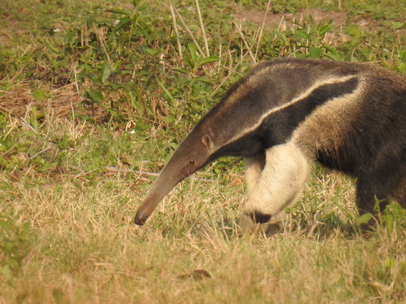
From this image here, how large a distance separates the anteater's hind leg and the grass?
219 millimetres

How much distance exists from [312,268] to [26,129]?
4.13 meters

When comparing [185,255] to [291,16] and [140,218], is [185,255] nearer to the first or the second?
[140,218]

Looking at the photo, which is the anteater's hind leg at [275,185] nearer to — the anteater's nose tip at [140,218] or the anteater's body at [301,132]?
the anteater's body at [301,132]

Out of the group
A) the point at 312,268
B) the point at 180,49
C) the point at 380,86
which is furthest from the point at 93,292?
the point at 180,49

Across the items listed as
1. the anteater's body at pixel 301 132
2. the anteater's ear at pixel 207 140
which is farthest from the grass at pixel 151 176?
the anteater's ear at pixel 207 140

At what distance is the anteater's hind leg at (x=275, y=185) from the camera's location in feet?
18.3

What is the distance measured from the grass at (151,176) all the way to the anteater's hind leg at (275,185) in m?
0.22

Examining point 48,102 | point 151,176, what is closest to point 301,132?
point 151,176

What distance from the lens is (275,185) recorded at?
5648 mm

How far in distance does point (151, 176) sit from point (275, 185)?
2132mm

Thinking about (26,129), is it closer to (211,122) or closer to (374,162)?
(211,122)

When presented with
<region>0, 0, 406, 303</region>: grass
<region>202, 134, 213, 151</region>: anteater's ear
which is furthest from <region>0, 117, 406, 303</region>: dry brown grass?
<region>202, 134, 213, 151</region>: anteater's ear

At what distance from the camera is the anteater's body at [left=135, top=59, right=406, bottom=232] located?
563cm

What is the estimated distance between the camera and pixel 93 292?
169 inches
